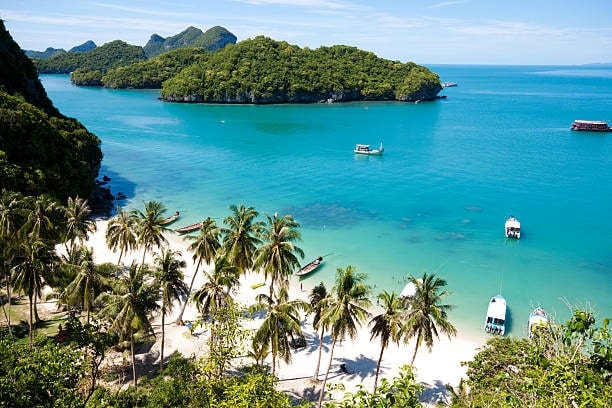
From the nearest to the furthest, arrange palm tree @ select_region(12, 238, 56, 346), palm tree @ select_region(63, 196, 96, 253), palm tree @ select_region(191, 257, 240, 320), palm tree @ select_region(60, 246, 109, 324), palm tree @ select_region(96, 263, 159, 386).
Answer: palm tree @ select_region(96, 263, 159, 386) < palm tree @ select_region(191, 257, 240, 320) < palm tree @ select_region(60, 246, 109, 324) < palm tree @ select_region(12, 238, 56, 346) < palm tree @ select_region(63, 196, 96, 253)

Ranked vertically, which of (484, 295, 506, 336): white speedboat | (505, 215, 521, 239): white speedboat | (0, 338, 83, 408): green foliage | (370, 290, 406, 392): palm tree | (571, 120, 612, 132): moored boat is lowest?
(484, 295, 506, 336): white speedboat

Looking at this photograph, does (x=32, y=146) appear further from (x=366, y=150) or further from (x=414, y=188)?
(x=366, y=150)

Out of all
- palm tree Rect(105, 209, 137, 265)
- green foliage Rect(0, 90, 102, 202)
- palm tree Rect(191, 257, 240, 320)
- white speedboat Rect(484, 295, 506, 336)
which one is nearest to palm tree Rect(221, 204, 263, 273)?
palm tree Rect(191, 257, 240, 320)

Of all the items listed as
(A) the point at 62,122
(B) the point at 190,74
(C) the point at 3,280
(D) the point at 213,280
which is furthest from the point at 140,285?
(B) the point at 190,74

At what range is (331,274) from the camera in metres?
48.6

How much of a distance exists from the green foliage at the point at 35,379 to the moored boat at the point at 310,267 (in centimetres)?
3038

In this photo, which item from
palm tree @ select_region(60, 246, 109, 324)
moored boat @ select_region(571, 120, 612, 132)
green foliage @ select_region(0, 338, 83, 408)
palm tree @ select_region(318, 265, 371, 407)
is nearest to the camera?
green foliage @ select_region(0, 338, 83, 408)

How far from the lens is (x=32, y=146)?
53656 mm

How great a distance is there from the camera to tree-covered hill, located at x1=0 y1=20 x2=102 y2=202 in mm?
49938

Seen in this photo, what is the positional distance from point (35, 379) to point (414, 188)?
69693 mm

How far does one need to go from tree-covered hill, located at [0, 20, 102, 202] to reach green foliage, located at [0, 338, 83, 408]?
35513 mm

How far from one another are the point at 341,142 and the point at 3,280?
289 feet

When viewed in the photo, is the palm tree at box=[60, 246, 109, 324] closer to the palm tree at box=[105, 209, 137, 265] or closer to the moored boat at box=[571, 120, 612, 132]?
the palm tree at box=[105, 209, 137, 265]

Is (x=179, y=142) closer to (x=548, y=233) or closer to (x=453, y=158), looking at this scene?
(x=453, y=158)
